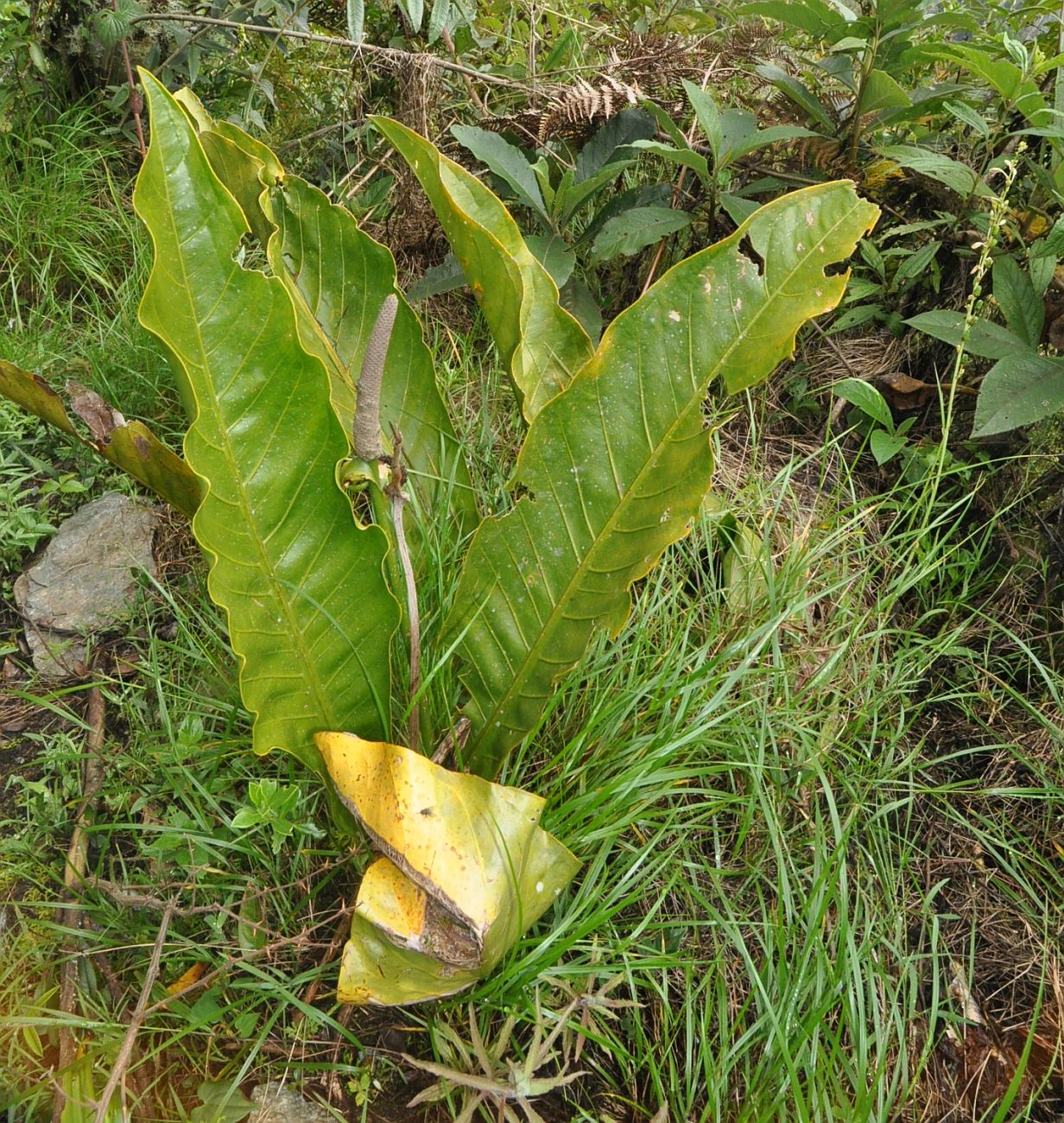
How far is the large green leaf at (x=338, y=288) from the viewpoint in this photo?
4.45 feet

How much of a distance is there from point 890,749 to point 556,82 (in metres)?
1.78

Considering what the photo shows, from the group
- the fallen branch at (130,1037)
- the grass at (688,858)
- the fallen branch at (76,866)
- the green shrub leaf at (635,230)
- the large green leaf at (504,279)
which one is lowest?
the grass at (688,858)

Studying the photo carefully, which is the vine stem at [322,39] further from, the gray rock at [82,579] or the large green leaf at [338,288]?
the gray rock at [82,579]

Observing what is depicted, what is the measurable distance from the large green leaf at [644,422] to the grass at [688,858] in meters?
0.21

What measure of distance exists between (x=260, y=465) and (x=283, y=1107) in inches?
31.5

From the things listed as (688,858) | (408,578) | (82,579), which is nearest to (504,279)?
(408,578)

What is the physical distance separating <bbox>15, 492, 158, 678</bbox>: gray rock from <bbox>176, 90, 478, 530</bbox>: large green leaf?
0.60 metres

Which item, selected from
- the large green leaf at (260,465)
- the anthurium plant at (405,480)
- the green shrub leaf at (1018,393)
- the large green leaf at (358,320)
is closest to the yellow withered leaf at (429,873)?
the anthurium plant at (405,480)

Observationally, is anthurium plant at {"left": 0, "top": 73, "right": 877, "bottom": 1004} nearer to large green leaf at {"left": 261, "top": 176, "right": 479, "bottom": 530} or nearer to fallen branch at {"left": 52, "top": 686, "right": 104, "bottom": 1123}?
large green leaf at {"left": 261, "top": 176, "right": 479, "bottom": 530}

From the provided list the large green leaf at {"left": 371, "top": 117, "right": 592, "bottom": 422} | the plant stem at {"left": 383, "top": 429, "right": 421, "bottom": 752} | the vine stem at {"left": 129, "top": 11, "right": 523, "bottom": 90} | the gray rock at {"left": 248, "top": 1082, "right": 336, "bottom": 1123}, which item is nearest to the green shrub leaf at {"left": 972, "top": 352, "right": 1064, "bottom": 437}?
the large green leaf at {"left": 371, "top": 117, "right": 592, "bottom": 422}

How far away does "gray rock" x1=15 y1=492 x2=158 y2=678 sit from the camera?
1680 millimetres

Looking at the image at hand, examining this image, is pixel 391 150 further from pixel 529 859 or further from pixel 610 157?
pixel 529 859

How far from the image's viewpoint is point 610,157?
2.04m

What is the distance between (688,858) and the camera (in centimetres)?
142
